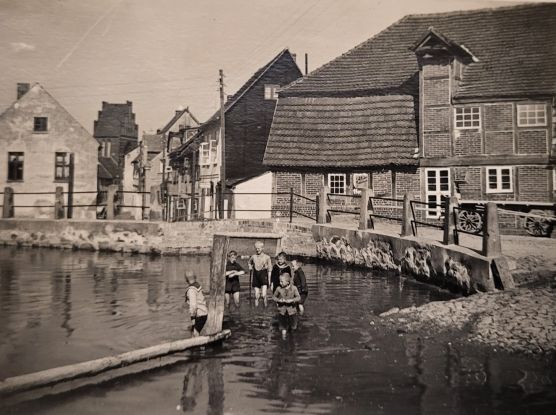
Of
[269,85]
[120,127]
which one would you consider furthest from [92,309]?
[120,127]

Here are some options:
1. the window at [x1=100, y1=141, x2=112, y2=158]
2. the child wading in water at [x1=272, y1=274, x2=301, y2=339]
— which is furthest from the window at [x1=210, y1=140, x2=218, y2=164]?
the window at [x1=100, y1=141, x2=112, y2=158]

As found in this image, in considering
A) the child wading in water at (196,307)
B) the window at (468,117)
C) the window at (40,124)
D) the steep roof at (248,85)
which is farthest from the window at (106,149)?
the child wading in water at (196,307)

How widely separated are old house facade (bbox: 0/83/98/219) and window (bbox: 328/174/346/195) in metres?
9.58

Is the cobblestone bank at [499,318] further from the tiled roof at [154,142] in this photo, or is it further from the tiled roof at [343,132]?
the tiled roof at [154,142]

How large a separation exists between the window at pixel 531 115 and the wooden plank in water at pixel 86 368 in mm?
11719

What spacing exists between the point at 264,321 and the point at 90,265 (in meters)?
8.56

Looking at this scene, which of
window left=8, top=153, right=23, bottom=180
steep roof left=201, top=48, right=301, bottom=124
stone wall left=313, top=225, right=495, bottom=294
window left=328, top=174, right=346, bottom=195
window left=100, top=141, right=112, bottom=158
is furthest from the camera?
window left=100, top=141, right=112, bottom=158

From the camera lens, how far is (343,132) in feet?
64.1

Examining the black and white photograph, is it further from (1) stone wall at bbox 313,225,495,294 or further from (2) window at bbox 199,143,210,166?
(2) window at bbox 199,143,210,166

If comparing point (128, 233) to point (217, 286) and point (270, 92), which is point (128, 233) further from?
point (270, 92)

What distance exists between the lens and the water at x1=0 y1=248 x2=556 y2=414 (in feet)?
15.2

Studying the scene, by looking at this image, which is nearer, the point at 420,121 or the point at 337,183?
the point at 420,121

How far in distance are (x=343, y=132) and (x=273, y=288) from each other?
12208 millimetres

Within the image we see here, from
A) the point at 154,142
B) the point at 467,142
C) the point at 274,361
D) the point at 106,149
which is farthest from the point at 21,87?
the point at 106,149
